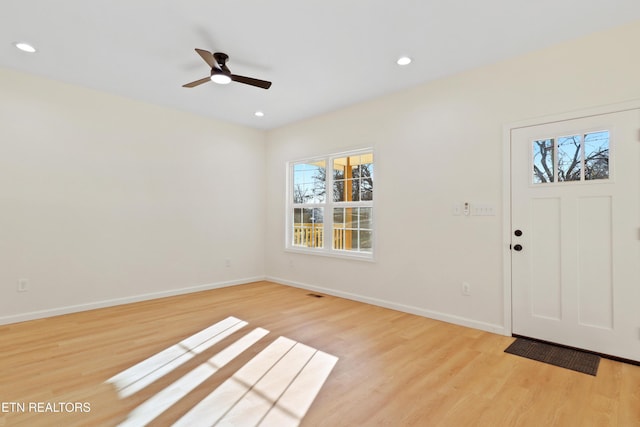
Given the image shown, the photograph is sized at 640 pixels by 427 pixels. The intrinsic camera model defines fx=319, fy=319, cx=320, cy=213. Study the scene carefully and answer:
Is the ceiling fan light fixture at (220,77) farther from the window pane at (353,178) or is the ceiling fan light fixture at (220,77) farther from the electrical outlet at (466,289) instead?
the electrical outlet at (466,289)

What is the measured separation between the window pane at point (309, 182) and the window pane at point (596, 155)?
3.30 meters

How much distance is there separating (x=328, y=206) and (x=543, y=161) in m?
2.88

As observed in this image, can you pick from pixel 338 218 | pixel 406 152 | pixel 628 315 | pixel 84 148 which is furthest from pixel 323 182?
pixel 628 315

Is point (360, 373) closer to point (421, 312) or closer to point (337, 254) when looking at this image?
point (421, 312)

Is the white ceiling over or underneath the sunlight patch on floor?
over

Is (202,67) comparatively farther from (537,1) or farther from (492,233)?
(492,233)

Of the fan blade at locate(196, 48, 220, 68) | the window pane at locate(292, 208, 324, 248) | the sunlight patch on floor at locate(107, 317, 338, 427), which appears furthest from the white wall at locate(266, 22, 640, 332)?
the fan blade at locate(196, 48, 220, 68)

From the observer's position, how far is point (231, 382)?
2.22 metres

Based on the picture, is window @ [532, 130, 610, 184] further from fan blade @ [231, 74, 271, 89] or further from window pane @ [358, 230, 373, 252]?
fan blade @ [231, 74, 271, 89]

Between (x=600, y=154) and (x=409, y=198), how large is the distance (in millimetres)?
1811

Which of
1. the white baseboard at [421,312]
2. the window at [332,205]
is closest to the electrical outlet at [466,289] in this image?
A: the white baseboard at [421,312]

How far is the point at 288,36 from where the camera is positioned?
2.84 meters

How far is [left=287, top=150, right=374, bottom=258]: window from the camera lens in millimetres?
4582

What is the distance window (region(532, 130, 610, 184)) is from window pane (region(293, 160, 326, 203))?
2970mm
